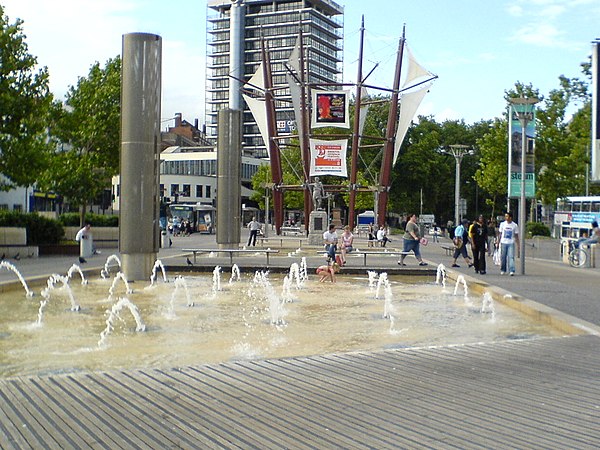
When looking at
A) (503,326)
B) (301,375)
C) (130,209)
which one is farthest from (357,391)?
(130,209)

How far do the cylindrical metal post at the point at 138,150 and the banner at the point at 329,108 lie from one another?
29461 millimetres

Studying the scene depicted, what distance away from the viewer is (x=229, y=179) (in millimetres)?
27438

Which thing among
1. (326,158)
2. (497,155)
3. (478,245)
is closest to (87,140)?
(326,158)

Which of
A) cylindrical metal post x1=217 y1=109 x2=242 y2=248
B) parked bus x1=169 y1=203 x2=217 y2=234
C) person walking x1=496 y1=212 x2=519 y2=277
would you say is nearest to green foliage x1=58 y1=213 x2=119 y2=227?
cylindrical metal post x1=217 y1=109 x2=242 y2=248

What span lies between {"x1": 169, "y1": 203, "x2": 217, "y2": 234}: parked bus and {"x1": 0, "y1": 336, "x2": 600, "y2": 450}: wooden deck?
5502 cm

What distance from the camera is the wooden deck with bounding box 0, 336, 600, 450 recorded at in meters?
4.91

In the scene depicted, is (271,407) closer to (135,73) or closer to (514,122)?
(135,73)

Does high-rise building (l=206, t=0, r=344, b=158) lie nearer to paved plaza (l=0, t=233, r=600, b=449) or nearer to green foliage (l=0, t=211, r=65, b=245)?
green foliage (l=0, t=211, r=65, b=245)

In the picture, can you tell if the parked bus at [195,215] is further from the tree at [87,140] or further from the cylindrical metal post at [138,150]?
the cylindrical metal post at [138,150]

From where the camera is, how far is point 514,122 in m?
22.3

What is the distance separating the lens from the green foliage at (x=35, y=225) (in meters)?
26.5

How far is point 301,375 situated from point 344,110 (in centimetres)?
4118

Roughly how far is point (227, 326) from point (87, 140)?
81.6 feet

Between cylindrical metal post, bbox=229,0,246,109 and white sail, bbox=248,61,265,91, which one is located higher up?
cylindrical metal post, bbox=229,0,246,109
